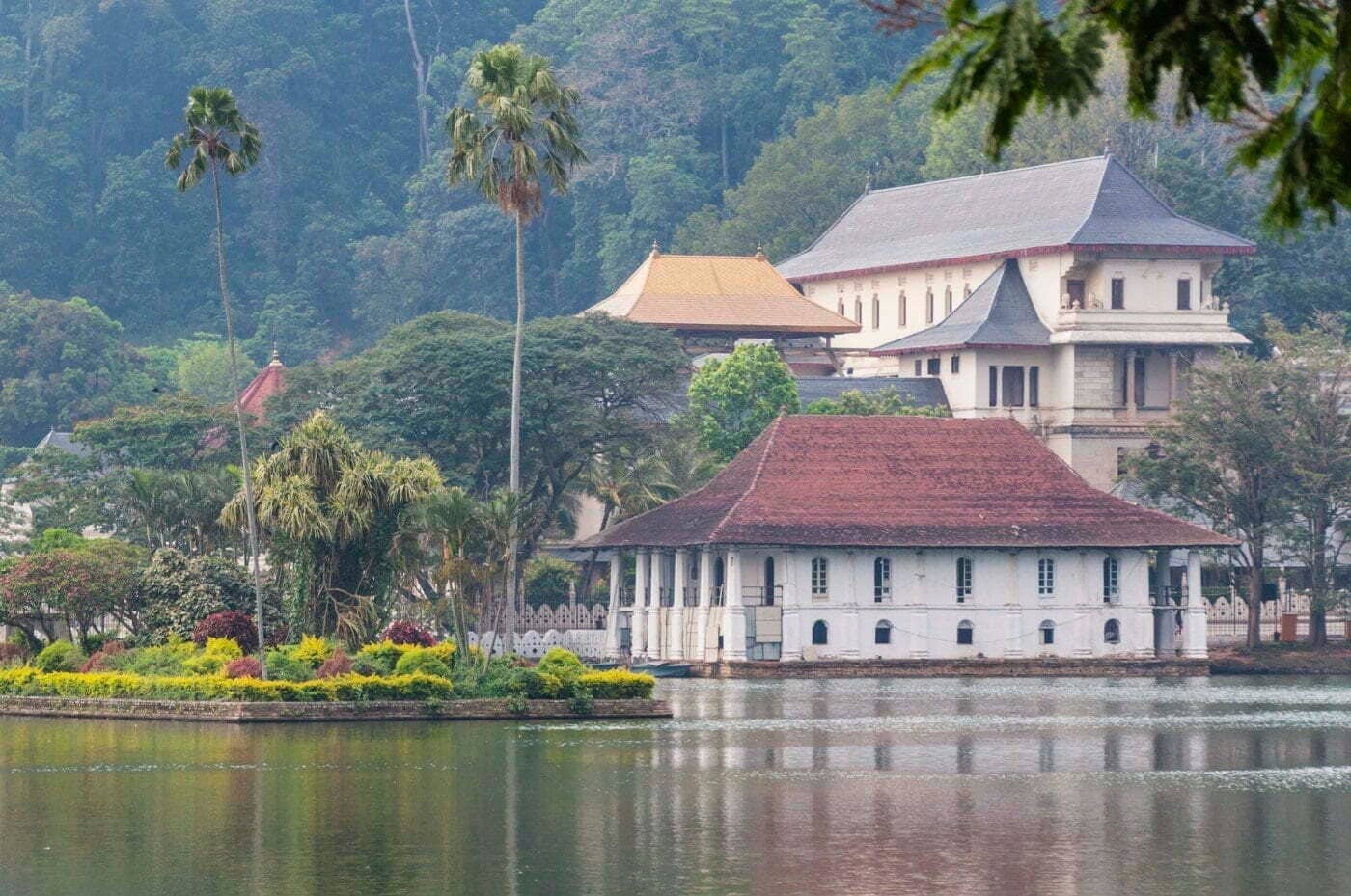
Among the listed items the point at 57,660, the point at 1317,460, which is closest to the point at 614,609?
the point at 1317,460

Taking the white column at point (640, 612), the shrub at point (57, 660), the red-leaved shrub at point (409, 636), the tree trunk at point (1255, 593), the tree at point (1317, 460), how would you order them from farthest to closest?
the tree trunk at point (1255, 593), the tree at point (1317, 460), the white column at point (640, 612), the shrub at point (57, 660), the red-leaved shrub at point (409, 636)

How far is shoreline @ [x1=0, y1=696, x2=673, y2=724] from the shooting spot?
→ 163 ft

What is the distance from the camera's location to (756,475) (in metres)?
78.4

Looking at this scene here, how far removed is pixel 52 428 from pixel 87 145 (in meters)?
41.2

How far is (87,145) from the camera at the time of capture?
6201 inches

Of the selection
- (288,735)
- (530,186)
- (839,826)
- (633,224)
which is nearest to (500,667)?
(288,735)

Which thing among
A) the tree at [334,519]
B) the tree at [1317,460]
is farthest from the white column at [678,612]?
the tree at [334,519]

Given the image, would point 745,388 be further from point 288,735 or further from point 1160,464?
point 288,735

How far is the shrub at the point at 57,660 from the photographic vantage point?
5559 centimetres

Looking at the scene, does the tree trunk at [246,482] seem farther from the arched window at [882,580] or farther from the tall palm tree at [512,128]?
the arched window at [882,580]

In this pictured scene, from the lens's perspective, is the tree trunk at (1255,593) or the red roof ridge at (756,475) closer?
the red roof ridge at (756,475)

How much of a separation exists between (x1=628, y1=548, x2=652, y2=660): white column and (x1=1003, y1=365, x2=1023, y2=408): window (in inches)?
1071

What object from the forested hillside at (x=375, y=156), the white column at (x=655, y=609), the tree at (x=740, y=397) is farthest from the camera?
the forested hillside at (x=375, y=156)

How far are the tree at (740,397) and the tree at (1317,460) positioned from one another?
1756 cm
